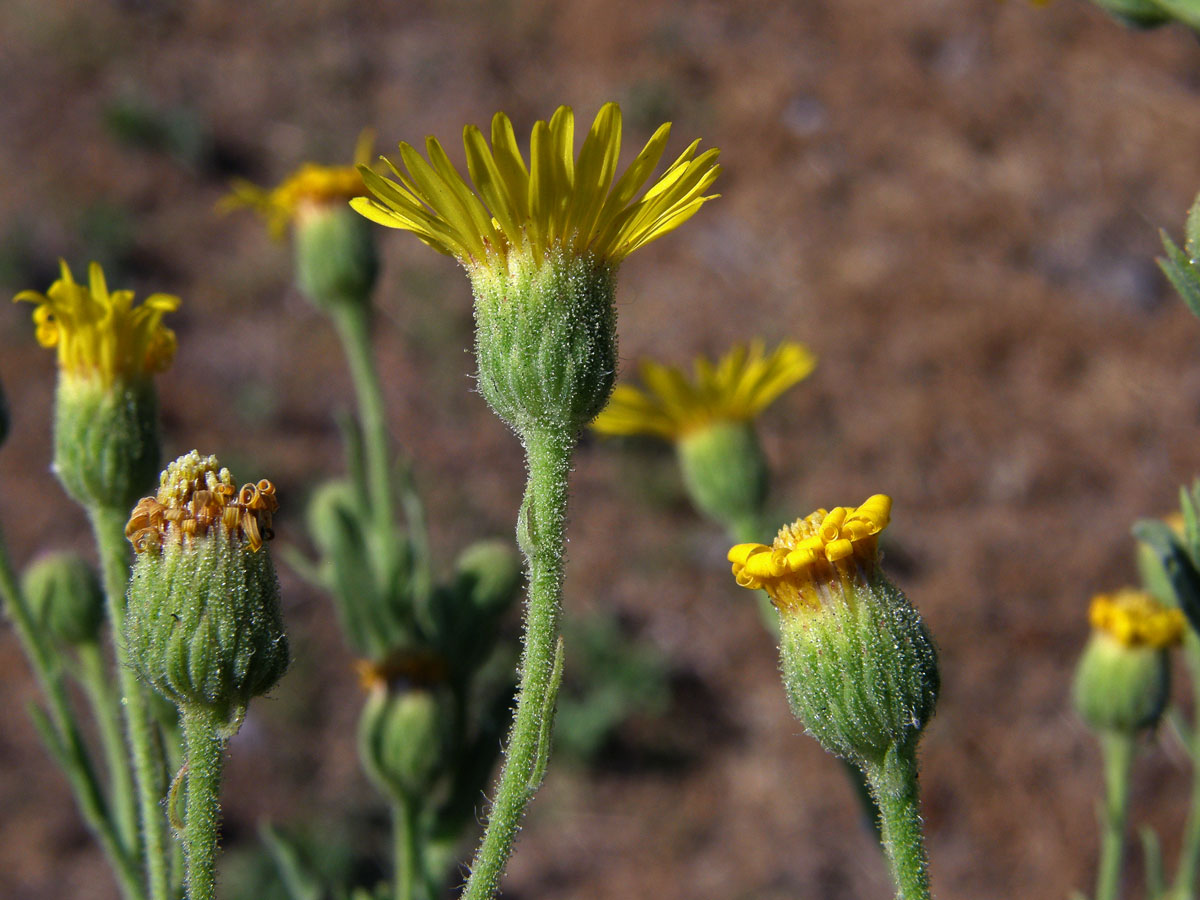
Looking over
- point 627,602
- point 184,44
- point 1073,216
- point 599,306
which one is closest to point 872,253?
point 1073,216

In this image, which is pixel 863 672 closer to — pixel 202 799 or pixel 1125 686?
pixel 202 799

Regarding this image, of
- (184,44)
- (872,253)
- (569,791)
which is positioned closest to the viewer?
(569,791)

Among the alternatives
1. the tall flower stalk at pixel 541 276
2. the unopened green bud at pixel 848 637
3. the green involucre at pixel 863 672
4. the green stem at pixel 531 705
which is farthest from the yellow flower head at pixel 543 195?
the green involucre at pixel 863 672

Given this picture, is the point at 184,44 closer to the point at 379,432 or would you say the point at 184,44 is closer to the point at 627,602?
the point at 627,602

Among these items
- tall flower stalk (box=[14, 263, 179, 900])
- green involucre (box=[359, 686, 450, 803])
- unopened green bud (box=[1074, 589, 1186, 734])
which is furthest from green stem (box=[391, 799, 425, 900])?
unopened green bud (box=[1074, 589, 1186, 734])

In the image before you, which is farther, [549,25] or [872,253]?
[549,25]
